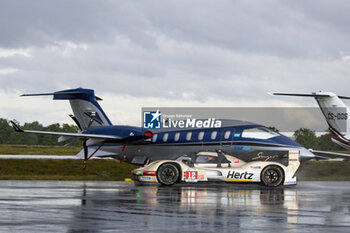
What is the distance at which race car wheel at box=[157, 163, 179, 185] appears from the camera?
28.5 meters

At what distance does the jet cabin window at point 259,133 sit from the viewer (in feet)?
103

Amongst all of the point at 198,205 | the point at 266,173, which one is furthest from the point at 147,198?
the point at 266,173

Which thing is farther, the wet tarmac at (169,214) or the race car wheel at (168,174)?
the race car wheel at (168,174)

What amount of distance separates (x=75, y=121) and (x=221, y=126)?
1162 centimetres

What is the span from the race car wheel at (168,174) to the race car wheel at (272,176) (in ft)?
12.2

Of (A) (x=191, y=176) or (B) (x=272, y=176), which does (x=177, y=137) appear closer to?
(A) (x=191, y=176)

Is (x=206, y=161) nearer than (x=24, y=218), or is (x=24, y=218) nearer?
(x=24, y=218)

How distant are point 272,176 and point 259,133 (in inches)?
141

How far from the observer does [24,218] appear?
13.4 metres

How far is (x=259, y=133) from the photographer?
31625 millimetres

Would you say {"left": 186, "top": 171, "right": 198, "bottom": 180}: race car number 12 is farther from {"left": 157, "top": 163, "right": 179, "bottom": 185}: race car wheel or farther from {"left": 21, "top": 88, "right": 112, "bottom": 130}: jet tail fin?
{"left": 21, "top": 88, "right": 112, "bottom": 130}: jet tail fin

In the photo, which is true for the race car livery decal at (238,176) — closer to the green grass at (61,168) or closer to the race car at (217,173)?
the race car at (217,173)

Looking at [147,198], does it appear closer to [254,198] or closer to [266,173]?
[254,198]

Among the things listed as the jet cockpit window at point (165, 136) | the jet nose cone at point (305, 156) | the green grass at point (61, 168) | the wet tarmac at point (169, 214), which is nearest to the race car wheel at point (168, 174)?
the jet nose cone at point (305, 156)
